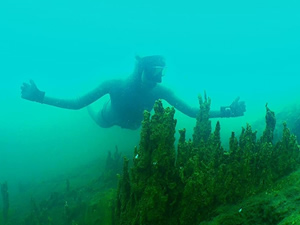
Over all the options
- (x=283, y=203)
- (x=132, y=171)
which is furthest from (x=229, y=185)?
(x=132, y=171)

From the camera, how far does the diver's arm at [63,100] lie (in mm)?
6473

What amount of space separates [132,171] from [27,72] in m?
165

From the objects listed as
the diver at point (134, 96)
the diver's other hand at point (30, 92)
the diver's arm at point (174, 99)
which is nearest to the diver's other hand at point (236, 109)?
the diver at point (134, 96)

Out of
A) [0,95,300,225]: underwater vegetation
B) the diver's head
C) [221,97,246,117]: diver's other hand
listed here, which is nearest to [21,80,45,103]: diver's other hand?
the diver's head

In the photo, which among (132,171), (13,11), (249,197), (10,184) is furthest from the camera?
(13,11)

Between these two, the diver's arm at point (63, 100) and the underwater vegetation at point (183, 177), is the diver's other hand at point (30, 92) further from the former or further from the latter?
the underwater vegetation at point (183, 177)

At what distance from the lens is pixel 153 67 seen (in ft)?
23.5

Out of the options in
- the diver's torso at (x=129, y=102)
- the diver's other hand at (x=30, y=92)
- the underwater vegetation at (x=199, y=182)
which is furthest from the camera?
the diver's torso at (x=129, y=102)

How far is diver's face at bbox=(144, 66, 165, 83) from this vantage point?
7172mm

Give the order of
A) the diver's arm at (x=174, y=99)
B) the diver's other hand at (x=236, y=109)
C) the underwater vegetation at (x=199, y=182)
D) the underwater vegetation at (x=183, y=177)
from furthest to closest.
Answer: the diver's arm at (x=174, y=99), the diver's other hand at (x=236, y=109), the underwater vegetation at (x=183, y=177), the underwater vegetation at (x=199, y=182)

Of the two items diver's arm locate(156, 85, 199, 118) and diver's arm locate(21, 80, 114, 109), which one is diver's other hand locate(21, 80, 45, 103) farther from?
diver's arm locate(156, 85, 199, 118)

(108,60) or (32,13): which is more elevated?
(108,60)

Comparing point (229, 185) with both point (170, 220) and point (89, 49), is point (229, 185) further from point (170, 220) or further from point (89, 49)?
point (89, 49)

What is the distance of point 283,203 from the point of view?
190 centimetres
